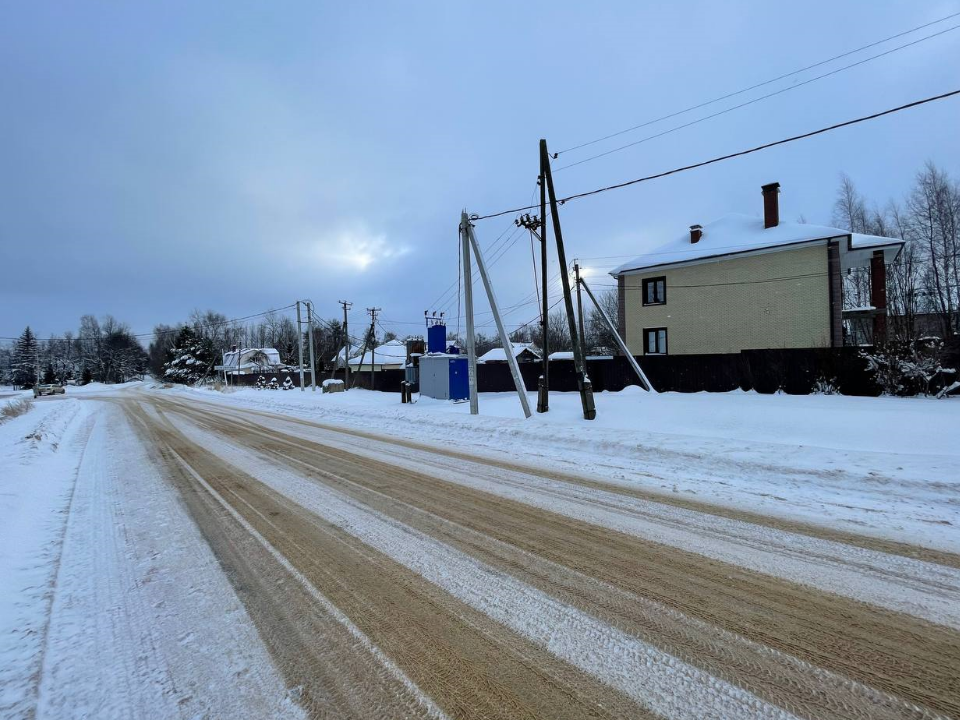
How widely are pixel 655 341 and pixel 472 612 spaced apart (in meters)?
26.7

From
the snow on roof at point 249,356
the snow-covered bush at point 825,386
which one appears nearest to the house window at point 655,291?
the snow-covered bush at point 825,386

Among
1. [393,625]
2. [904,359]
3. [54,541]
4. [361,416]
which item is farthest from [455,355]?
[393,625]

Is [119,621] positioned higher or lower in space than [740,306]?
lower

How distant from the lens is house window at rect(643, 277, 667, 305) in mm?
26769

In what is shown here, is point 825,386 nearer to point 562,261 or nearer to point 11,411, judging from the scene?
point 562,261

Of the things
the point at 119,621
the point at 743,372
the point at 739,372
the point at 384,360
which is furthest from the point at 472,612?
the point at 384,360

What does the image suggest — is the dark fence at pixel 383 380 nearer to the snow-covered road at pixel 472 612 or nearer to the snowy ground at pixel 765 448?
the snowy ground at pixel 765 448

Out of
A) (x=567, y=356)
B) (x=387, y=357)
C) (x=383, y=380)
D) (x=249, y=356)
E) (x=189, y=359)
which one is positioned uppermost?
(x=249, y=356)

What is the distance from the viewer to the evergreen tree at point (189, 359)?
65.9 meters

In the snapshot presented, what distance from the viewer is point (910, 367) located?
11828 millimetres

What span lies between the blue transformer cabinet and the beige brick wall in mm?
12737

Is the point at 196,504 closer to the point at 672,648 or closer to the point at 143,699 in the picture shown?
the point at 143,699

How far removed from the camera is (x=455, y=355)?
69.1ft

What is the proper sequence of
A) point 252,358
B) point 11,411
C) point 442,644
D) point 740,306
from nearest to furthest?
point 442,644, point 11,411, point 740,306, point 252,358
